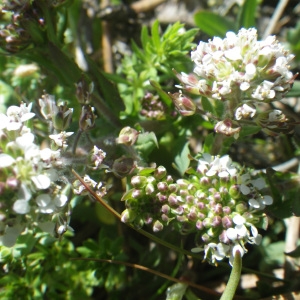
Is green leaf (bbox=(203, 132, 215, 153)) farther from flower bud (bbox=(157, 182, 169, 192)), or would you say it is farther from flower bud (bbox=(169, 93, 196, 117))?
flower bud (bbox=(157, 182, 169, 192))

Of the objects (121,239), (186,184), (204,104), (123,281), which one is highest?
(204,104)

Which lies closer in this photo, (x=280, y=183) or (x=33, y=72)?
(x=280, y=183)

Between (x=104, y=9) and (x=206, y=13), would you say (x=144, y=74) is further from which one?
(x=104, y=9)

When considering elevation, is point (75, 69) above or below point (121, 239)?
above

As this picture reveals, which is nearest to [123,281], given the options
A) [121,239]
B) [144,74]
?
[121,239]

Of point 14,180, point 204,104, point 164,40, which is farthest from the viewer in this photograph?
point 164,40

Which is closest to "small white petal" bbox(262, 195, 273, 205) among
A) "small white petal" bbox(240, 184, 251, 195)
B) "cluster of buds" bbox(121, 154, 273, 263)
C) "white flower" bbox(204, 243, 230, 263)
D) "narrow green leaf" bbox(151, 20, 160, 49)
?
"cluster of buds" bbox(121, 154, 273, 263)
